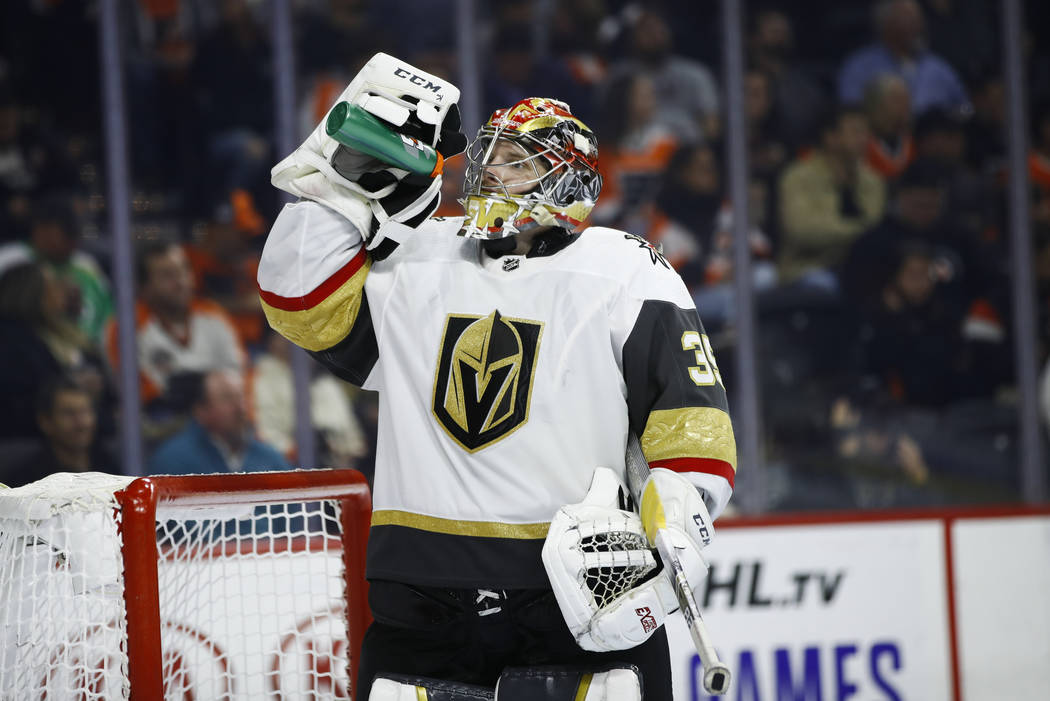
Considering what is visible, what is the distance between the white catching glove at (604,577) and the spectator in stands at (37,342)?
288 cm

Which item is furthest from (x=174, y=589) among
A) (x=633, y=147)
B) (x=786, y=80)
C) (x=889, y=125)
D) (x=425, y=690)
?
(x=889, y=125)

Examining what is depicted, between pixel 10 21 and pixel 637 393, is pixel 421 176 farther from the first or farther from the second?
pixel 10 21

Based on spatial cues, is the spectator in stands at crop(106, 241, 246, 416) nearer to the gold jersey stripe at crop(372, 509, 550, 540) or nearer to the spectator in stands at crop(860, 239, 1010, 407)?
the spectator in stands at crop(860, 239, 1010, 407)

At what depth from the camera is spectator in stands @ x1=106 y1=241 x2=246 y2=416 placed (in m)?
4.11

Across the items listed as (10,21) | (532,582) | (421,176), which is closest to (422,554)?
(532,582)

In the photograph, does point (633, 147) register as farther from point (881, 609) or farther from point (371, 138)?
point (371, 138)

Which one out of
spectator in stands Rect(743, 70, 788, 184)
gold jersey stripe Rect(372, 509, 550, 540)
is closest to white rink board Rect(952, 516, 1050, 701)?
spectator in stands Rect(743, 70, 788, 184)

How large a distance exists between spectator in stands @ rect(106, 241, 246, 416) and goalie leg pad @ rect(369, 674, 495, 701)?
269cm

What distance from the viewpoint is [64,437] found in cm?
401

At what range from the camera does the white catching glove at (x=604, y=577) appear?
5.04 ft

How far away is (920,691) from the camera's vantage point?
11.2ft

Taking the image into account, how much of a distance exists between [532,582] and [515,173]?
57 centimetres

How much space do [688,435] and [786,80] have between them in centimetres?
329

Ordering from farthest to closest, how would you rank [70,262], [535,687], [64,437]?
[70,262], [64,437], [535,687]
